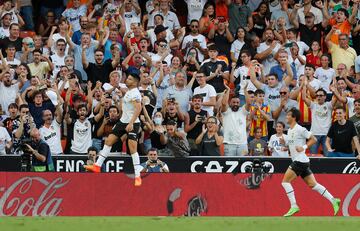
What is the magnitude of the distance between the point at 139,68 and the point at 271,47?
3299 millimetres

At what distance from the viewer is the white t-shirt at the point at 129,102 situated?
63.3ft

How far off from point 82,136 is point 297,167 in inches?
214

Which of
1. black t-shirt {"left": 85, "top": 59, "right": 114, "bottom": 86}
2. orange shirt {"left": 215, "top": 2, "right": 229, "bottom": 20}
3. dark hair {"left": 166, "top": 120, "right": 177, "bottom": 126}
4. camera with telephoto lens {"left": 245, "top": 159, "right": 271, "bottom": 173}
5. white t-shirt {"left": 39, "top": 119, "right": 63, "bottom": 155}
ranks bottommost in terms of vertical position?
camera with telephoto lens {"left": 245, "top": 159, "right": 271, "bottom": 173}

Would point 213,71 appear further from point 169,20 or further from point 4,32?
point 4,32

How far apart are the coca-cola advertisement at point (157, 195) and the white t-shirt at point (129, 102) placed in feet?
4.79

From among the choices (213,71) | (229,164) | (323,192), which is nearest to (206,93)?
(213,71)

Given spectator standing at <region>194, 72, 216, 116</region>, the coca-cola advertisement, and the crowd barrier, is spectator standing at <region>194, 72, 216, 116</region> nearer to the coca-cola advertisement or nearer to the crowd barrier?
the crowd barrier

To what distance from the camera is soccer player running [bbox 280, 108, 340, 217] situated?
1922cm

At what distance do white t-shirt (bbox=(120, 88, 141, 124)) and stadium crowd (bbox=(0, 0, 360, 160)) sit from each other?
1474 mm

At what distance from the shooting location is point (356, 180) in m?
20.8

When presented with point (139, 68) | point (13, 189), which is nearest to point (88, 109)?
point (139, 68)

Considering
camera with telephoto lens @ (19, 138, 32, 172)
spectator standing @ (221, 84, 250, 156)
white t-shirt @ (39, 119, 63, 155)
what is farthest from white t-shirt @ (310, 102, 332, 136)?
camera with telephoto lens @ (19, 138, 32, 172)

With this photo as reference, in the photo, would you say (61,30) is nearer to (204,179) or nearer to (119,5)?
(119,5)
